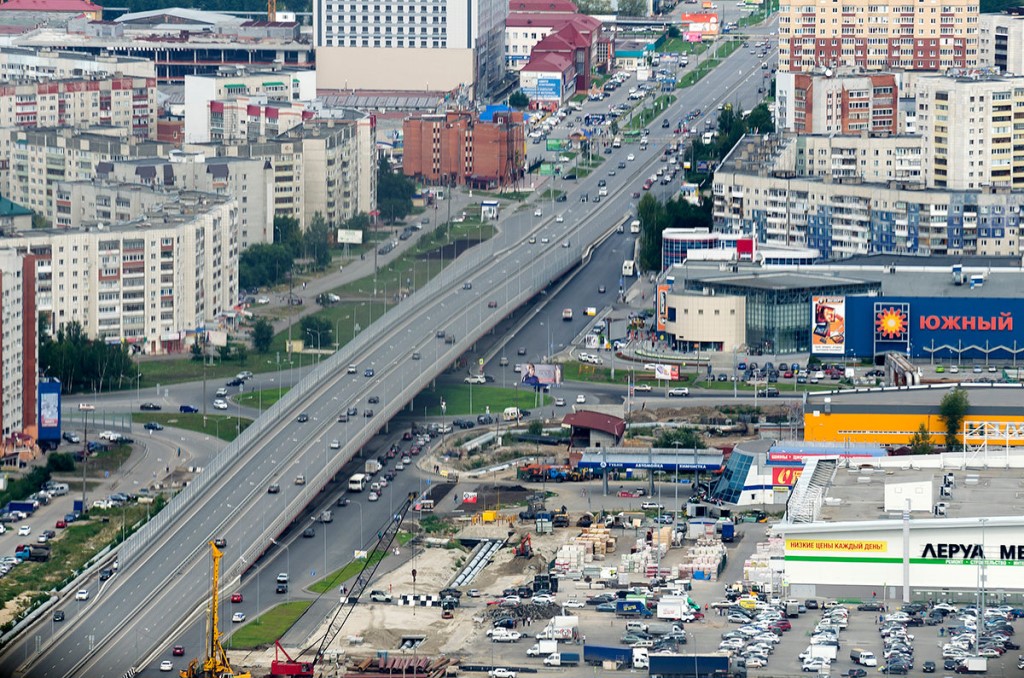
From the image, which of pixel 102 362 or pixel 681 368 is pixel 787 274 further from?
pixel 102 362

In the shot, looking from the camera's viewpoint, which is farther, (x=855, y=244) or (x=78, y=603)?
(x=855, y=244)

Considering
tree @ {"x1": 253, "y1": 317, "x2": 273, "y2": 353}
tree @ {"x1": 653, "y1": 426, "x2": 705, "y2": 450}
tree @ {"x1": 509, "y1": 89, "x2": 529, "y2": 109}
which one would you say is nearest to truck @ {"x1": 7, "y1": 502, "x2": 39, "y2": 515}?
tree @ {"x1": 653, "y1": 426, "x2": 705, "y2": 450}

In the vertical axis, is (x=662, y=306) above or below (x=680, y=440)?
above

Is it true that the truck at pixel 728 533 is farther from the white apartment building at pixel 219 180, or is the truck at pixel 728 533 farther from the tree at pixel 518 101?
the tree at pixel 518 101

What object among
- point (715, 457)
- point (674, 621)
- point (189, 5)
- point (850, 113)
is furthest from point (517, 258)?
point (189, 5)

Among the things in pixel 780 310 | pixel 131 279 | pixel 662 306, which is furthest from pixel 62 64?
pixel 780 310

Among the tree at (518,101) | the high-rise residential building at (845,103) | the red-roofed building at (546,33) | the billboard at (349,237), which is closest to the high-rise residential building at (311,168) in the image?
the billboard at (349,237)

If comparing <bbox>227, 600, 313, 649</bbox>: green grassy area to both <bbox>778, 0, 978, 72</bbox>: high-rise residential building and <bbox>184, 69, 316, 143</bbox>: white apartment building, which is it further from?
<bbox>778, 0, 978, 72</bbox>: high-rise residential building

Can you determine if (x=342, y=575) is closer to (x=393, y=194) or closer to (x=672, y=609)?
(x=672, y=609)
